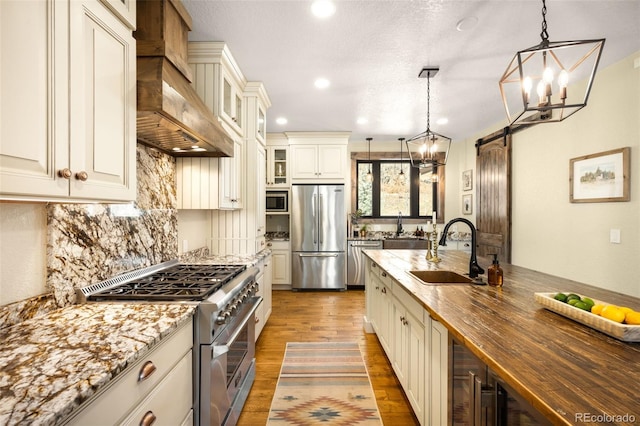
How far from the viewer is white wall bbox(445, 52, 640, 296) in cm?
271

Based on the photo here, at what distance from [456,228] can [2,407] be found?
6500mm

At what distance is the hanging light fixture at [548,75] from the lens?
1322 mm

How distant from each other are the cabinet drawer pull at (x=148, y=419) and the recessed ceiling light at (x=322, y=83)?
9.88 ft

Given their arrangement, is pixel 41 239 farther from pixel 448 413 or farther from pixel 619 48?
pixel 619 48

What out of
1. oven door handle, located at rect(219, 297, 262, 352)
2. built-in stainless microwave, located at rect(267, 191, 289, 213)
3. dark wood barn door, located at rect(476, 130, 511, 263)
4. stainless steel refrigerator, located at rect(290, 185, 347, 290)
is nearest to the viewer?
oven door handle, located at rect(219, 297, 262, 352)

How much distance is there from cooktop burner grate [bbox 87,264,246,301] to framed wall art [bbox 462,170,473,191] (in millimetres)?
4820

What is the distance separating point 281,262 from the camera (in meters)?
5.34

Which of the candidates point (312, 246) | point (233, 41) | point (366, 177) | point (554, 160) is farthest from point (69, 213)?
point (366, 177)

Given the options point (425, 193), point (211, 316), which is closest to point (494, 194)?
point (425, 193)

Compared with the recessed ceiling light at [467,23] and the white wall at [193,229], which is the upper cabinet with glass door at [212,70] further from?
the recessed ceiling light at [467,23]

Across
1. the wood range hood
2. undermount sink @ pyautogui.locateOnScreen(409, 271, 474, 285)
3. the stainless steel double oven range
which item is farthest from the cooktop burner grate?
undermount sink @ pyautogui.locateOnScreen(409, 271, 474, 285)

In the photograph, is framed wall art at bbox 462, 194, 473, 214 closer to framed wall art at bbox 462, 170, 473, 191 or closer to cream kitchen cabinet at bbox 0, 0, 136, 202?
framed wall art at bbox 462, 170, 473, 191

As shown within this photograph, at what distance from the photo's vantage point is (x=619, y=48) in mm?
2600

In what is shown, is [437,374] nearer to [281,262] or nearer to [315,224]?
[315,224]
